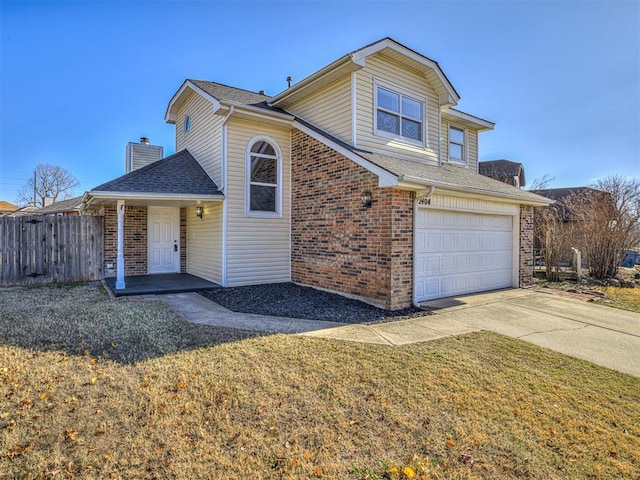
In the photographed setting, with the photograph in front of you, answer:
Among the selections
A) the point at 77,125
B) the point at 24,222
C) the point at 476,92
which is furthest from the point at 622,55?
the point at 77,125

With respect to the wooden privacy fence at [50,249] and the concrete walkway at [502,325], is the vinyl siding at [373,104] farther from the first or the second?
the wooden privacy fence at [50,249]

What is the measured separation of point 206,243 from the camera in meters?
10.5

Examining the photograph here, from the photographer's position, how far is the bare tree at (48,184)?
41997 mm

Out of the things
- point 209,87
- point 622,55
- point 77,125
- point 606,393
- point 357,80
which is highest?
point 77,125

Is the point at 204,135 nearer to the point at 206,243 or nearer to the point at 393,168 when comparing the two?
the point at 206,243

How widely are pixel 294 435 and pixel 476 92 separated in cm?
1351

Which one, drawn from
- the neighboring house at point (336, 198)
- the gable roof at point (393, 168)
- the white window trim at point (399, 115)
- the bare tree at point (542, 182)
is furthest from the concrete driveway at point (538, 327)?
the bare tree at point (542, 182)

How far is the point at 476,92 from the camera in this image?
12.6m

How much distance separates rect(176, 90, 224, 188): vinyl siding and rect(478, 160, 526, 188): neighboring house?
60.3 ft

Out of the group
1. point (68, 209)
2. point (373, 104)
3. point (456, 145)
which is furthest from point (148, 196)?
point (68, 209)

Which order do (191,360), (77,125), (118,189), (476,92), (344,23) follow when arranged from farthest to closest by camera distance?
1. (77,125)
2. (476,92)
3. (344,23)
4. (118,189)
5. (191,360)

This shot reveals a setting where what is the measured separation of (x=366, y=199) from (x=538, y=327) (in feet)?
14.0

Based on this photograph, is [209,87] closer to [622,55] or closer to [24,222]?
[24,222]

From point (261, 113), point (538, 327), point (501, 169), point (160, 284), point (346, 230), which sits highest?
point (501, 169)
